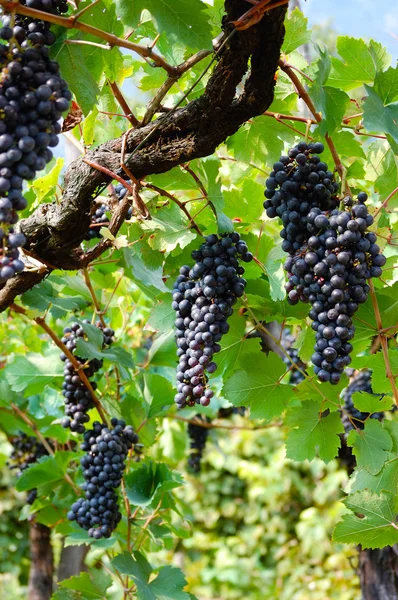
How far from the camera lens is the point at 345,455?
2.44 metres

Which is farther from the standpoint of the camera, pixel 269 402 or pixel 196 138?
pixel 269 402

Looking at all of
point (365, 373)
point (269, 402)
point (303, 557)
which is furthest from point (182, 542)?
point (269, 402)

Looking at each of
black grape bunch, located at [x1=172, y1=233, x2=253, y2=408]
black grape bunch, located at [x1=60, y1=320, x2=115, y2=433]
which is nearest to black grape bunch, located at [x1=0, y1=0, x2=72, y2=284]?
black grape bunch, located at [x1=172, y1=233, x2=253, y2=408]

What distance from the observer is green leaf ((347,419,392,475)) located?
132cm

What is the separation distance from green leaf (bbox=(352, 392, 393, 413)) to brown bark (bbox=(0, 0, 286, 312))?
640mm

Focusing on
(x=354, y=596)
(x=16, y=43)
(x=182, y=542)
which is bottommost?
(x=354, y=596)

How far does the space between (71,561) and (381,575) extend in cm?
123

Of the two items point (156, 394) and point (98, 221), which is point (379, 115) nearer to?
point (98, 221)

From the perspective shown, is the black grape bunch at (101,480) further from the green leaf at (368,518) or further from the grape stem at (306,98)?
the grape stem at (306,98)

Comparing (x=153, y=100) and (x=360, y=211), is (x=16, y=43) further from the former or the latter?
(x=360, y=211)

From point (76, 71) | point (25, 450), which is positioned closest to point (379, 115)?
point (76, 71)

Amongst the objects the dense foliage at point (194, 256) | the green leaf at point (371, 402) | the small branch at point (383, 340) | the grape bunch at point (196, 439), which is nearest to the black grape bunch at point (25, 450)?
the dense foliage at point (194, 256)

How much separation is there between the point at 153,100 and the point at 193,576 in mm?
5229

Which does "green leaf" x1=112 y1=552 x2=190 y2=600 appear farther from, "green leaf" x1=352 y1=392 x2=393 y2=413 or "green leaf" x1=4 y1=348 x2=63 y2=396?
"green leaf" x1=352 y1=392 x2=393 y2=413
